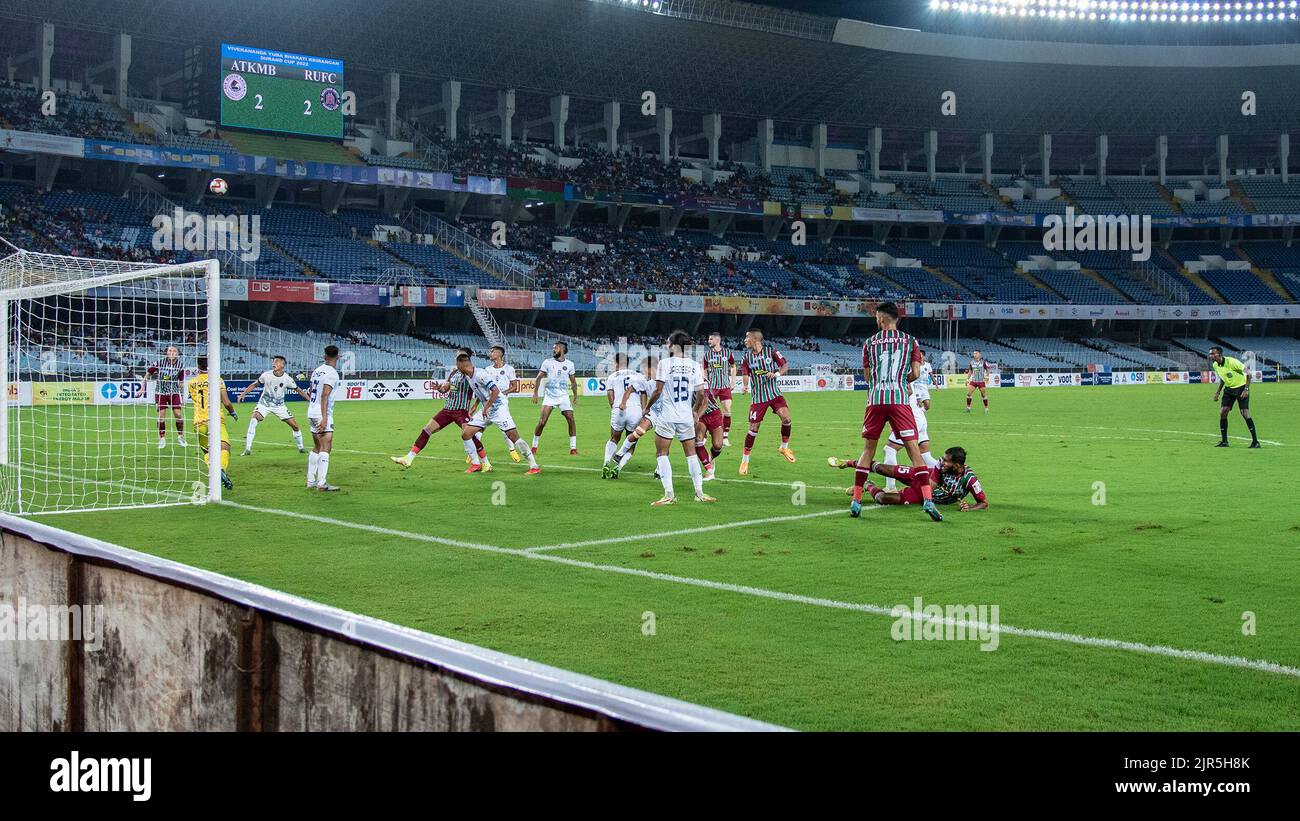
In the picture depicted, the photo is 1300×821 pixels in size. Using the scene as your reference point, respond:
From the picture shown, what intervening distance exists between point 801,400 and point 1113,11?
43.4 metres

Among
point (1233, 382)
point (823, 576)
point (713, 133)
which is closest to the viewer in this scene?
point (823, 576)

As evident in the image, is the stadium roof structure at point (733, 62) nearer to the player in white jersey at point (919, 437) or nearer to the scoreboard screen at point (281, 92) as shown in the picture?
the scoreboard screen at point (281, 92)

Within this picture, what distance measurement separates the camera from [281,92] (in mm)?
54750

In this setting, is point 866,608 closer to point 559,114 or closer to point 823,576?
point 823,576

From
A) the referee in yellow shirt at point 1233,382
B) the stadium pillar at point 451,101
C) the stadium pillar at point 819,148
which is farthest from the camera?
the stadium pillar at point 819,148

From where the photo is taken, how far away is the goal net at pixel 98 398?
14203 mm

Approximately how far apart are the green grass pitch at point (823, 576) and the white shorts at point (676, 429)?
2.96 feet

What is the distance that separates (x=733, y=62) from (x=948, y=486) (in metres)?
57.7

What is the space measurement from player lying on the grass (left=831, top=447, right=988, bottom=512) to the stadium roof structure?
48.5 meters

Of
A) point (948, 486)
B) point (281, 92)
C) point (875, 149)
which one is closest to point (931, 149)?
point (875, 149)

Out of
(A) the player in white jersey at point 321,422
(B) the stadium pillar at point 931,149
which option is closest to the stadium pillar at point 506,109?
(B) the stadium pillar at point 931,149

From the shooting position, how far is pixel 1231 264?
79.4 metres

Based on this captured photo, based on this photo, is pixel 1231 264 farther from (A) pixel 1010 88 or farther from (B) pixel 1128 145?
(A) pixel 1010 88

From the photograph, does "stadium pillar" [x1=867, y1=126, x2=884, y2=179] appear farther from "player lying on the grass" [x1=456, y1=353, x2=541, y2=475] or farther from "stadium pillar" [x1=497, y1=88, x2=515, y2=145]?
"player lying on the grass" [x1=456, y1=353, x2=541, y2=475]
